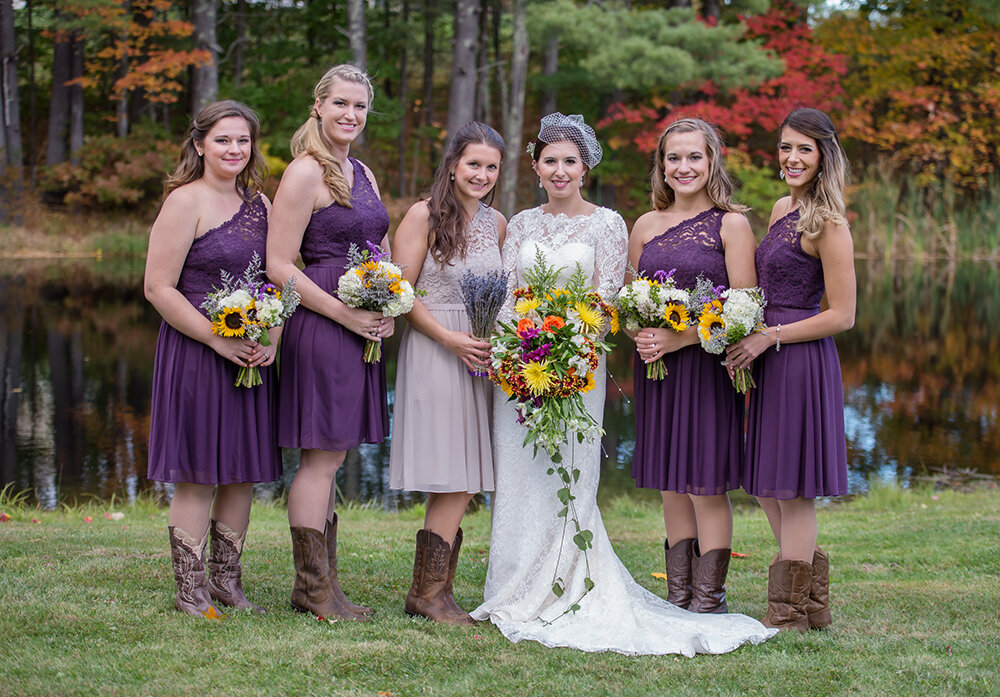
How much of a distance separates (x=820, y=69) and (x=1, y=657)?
2388 centimetres

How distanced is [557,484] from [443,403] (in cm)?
64

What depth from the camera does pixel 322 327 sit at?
13.7 feet

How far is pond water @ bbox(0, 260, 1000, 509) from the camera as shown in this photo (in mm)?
8633

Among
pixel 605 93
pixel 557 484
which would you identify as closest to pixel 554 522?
pixel 557 484

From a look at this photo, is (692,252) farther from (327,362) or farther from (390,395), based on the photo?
(390,395)

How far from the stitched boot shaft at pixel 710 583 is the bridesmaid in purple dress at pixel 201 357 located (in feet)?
6.42

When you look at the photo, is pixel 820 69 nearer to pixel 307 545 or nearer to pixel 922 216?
pixel 922 216

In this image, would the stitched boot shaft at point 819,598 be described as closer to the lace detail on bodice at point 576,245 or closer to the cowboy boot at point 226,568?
the lace detail on bodice at point 576,245

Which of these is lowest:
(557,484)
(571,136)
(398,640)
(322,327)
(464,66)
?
(398,640)

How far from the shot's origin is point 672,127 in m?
4.45

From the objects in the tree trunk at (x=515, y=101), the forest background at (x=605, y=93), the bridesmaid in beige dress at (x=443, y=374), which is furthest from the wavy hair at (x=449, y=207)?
the tree trunk at (x=515, y=101)

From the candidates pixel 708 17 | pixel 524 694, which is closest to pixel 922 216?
pixel 708 17

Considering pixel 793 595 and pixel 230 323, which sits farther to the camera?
pixel 793 595

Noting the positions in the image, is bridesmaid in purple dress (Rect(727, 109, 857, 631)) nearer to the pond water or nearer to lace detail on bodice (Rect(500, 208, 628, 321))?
lace detail on bodice (Rect(500, 208, 628, 321))
